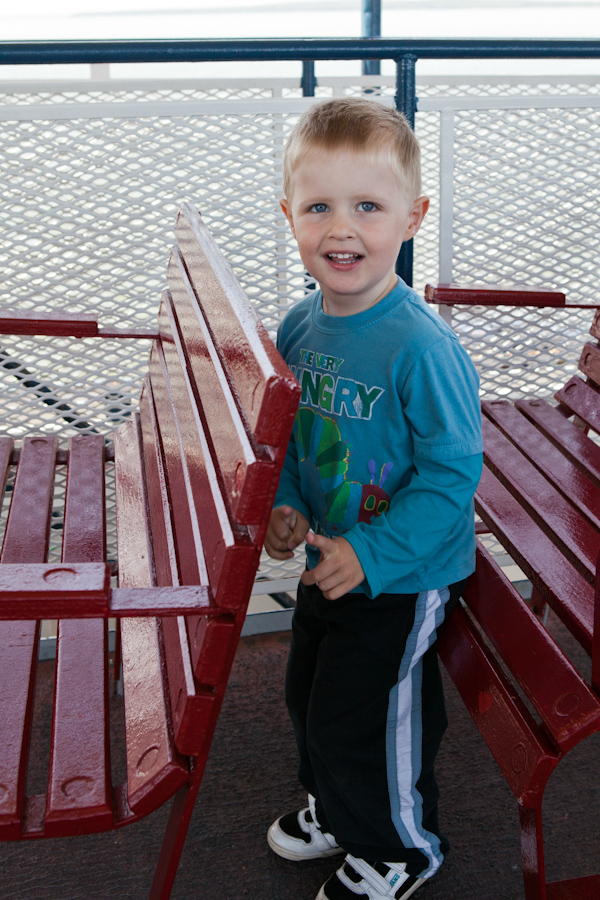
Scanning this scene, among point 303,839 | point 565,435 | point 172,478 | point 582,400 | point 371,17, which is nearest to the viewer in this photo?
point 172,478

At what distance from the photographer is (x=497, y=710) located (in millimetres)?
1344

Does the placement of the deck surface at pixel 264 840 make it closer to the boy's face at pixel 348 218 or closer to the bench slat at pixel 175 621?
the bench slat at pixel 175 621

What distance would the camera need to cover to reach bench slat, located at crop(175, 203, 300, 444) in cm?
93

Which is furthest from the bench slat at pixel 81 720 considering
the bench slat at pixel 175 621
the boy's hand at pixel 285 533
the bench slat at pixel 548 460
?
the bench slat at pixel 548 460

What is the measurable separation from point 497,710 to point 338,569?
34 centimetres

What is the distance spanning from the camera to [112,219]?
2.23 m

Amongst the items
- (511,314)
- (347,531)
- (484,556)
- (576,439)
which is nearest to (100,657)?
(347,531)

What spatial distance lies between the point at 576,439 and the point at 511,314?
527 mm

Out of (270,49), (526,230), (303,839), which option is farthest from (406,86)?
(303,839)

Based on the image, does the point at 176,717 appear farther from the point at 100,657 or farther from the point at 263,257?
the point at 263,257

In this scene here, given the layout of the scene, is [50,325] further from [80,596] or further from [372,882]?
[372,882]

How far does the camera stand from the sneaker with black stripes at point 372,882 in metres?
1.55

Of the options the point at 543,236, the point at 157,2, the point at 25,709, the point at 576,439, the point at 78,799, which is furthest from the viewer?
the point at 157,2

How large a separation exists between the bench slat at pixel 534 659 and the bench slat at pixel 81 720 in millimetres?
640
